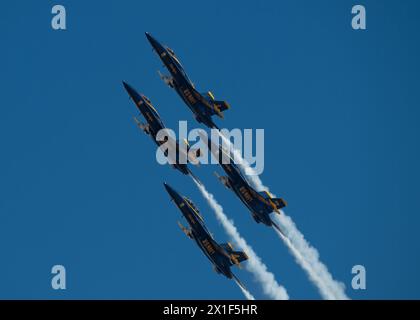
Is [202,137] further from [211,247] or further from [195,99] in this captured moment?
[211,247]

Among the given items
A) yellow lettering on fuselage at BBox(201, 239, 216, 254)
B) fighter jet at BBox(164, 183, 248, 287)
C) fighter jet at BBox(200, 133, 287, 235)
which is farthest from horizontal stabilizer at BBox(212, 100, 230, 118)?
yellow lettering on fuselage at BBox(201, 239, 216, 254)

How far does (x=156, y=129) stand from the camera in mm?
135375

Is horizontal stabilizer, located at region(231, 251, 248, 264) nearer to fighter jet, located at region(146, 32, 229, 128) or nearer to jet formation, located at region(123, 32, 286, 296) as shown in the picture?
jet formation, located at region(123, 32, 286, 296)

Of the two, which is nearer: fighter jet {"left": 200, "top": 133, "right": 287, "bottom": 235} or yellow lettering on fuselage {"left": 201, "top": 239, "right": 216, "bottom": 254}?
yellow lettering on fuselage {"left": 201, "top": 239, "right": 216, "bottom": 254}

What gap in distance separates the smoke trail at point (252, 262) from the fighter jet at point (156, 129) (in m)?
3.56

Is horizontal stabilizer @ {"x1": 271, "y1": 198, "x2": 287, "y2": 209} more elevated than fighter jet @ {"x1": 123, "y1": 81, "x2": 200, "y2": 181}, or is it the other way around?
fighter jet @ {"x1": 123, "y1": 81, "x2": 200, "y2": 181}

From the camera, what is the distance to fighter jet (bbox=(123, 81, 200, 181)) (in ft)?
440

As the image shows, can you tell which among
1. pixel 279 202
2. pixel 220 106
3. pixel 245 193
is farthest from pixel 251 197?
pixel 220 106

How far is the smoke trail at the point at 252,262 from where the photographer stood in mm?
129375

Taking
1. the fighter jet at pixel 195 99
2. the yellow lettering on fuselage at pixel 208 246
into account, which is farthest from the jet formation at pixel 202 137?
the yellow lettering on fuselage at pixel 208 246

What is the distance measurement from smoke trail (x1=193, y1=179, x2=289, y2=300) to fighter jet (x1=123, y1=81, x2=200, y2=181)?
3.56m

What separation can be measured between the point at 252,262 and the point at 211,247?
5.89 metres

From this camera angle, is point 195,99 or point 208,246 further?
point 195,99
